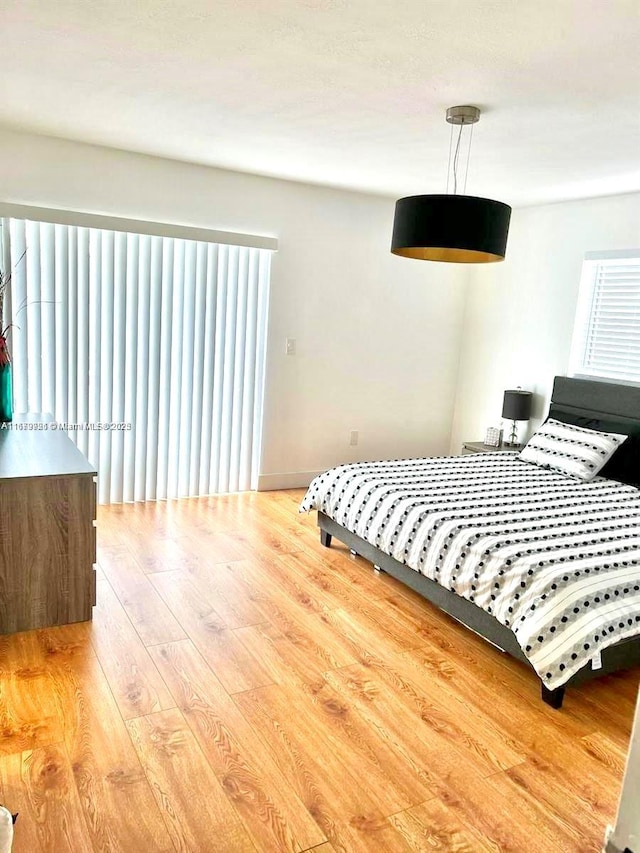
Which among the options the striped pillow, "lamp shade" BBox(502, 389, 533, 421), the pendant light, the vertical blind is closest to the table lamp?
"lamp shade" BBox(502, 389, 533, 421)

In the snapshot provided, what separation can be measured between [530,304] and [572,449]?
1451 mm

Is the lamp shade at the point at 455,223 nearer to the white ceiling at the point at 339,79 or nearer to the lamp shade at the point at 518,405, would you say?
the white ceiling at the point at 339,79

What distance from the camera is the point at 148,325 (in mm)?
4508

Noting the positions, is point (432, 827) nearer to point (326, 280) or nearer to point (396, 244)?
point (396, 244)

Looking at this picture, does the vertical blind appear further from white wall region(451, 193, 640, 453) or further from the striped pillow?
the striped pillow

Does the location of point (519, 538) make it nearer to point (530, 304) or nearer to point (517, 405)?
point (517, 405)

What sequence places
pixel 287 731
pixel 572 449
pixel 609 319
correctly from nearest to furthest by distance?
pixel 287 731, pixel 572 449, pixel 609 319

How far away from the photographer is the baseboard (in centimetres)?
524

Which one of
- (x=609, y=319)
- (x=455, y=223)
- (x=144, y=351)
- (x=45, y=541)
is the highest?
(x=455, y=223)

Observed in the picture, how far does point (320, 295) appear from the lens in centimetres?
518

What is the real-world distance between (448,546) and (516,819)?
126cm

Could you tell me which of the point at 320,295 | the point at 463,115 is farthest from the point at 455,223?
the point at 320,295

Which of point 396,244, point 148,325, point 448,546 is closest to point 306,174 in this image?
point 148,325

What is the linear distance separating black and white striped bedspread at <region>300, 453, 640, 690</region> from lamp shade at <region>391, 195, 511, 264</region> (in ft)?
4.32
